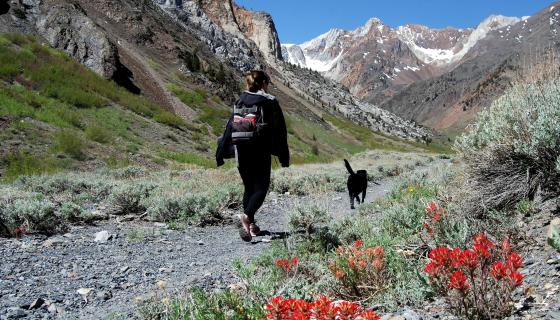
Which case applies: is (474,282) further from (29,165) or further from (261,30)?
(261,30)

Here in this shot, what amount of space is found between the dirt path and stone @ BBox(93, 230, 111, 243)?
0.25 ft

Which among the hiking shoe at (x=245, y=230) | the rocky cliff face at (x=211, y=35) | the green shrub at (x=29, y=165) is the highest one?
the rocky cliff face at (x=211, y=35)

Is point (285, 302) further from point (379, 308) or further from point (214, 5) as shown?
point (214, 5)

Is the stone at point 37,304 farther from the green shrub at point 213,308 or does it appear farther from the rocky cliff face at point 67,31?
the rocky cliff face at point 67,31

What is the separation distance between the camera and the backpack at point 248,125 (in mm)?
5824

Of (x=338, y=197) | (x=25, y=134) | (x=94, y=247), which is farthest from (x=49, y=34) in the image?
(x=94, y=247)

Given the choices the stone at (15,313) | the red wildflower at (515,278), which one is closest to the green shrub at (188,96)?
the stone at (15,313)

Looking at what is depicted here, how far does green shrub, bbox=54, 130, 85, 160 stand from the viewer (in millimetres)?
16078

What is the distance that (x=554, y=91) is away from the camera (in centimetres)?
457

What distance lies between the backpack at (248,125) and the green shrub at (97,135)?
14.6 meters

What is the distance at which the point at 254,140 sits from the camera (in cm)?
585

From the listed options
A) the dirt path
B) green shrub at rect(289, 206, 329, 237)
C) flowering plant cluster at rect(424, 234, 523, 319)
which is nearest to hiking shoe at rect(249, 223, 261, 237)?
the dirt path

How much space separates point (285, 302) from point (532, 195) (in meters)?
3.59

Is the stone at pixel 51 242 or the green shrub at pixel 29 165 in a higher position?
the stone at pixel 51 242
